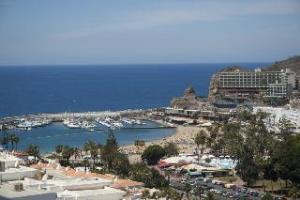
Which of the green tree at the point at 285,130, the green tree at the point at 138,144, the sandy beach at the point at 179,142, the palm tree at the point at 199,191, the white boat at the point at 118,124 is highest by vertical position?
the green tree at the point at 285,130

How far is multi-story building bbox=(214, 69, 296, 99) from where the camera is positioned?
251 feet

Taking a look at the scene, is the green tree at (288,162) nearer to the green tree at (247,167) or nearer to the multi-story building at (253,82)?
the green tree at (247,167)

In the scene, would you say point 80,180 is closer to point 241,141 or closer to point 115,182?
point 115,182

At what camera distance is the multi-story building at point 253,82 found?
76431 mm

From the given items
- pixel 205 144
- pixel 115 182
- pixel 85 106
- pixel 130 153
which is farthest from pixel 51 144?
pixel 85 106

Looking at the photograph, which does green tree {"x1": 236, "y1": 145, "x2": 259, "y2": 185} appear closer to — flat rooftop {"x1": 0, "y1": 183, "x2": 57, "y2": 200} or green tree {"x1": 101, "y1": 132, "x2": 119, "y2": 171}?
green tree {"x1": 101, "y1": 132, "x2": 119, "y2": 171}

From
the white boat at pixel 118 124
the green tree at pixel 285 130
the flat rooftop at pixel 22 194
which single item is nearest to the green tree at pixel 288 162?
the green tree at pixel 285 130

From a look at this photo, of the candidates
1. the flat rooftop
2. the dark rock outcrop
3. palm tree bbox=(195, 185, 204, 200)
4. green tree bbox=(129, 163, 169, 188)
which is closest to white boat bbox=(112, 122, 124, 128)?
the dark rock outcrop

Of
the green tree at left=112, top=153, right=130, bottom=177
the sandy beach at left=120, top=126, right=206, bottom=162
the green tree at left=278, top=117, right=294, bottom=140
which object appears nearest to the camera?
the green tree at left=112, top=153, right=130, bottom=177

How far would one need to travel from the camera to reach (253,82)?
80.2 metres

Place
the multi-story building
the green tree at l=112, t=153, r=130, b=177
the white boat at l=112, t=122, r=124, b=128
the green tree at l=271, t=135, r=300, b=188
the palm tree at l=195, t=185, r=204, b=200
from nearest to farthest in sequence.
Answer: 1. the palm tree at l=195, t=185, r=204, b=200
2. the green tree at l=271, t=135, r=300, b=188
3. the green tree at l=112, t=153, r=130, b=177
4. the white boat at l=112, t=122, r=124, b=128
5. the multi-story building

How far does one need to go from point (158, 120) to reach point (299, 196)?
142ft

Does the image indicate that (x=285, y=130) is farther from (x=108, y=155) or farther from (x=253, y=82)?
(x=253, y=82)

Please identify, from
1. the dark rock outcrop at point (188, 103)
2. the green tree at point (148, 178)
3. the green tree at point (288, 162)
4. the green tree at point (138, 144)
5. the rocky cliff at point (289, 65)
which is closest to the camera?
the green tree at point (148, 178)
